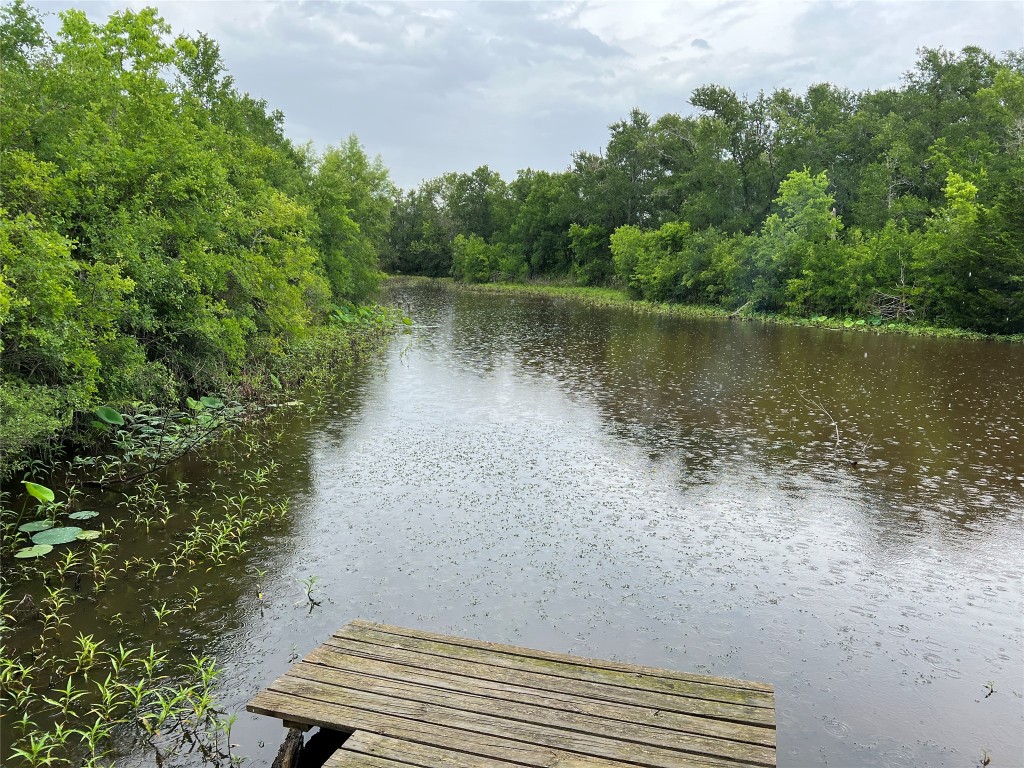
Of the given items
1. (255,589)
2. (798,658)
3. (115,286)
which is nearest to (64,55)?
(115,286)

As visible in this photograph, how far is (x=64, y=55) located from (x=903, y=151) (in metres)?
43.2

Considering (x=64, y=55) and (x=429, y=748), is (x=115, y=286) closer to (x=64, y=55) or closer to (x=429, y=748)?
(x=64, y=55)

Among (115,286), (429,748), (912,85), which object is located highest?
(912,85)

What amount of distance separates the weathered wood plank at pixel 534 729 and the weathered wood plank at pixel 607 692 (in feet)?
0.63

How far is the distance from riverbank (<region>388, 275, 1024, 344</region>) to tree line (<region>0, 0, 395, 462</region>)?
93.0 feet

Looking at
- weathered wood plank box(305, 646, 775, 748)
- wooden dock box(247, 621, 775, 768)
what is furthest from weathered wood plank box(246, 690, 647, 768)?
weathered wood plank box(305, 646, 775, 748)

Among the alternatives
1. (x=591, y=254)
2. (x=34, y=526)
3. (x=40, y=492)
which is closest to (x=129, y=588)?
(x=34, y=526)

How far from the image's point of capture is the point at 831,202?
3919 cm

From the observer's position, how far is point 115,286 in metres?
9.36

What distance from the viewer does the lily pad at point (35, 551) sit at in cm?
685

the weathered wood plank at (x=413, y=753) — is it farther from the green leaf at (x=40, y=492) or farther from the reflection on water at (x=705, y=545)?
the green leaf at (x=40, y=492)

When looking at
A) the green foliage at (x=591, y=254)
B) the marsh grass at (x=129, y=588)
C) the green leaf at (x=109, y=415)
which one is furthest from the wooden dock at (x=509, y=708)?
the green foliage at (x=591, y=254)

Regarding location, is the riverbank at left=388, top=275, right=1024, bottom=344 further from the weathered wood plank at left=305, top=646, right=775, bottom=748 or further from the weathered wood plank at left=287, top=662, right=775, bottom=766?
the weathered wood plank at left=287, top=662, right=775, bottom=766

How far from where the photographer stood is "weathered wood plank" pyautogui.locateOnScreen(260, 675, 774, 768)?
3.74m
